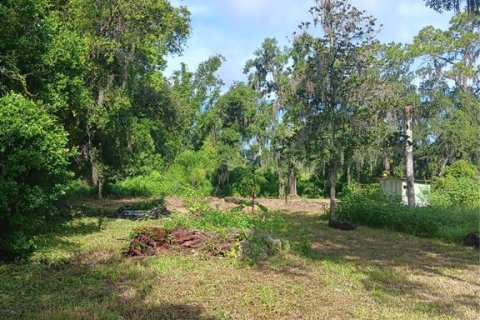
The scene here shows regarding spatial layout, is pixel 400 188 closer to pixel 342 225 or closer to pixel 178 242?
pixel 342 225

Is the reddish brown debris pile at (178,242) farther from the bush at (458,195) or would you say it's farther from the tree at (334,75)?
the bush at (458,195)

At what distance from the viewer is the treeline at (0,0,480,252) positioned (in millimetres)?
8273

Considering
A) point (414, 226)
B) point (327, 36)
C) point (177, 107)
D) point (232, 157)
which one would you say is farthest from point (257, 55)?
point (414, 226)

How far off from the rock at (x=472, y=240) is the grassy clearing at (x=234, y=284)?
140cm

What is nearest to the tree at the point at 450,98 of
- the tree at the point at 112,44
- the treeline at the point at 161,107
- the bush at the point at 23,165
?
the treeline at the point at 161,107

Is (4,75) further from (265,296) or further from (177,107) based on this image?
(177,107)

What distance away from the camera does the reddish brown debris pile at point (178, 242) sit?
8141mm

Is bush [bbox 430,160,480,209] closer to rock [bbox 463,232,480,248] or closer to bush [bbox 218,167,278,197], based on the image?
rock [bbox 463,232,480,248]

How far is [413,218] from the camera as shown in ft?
44.1

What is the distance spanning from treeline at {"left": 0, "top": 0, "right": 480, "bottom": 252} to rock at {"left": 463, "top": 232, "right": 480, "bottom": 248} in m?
4.31

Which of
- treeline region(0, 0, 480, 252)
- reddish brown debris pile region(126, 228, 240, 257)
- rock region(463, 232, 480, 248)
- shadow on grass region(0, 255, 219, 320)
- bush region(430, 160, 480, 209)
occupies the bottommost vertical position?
shadow on grass region(0, 255, 219, 320)

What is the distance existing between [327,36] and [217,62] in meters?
22.0

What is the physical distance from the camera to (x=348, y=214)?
618 inches

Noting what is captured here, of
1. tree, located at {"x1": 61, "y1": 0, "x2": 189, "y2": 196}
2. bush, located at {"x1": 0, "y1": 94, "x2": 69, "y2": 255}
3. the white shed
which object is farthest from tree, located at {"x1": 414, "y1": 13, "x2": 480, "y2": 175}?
bush, located at {"x1": 0, "y1": 94, "x2": 69, "y2": 255}
